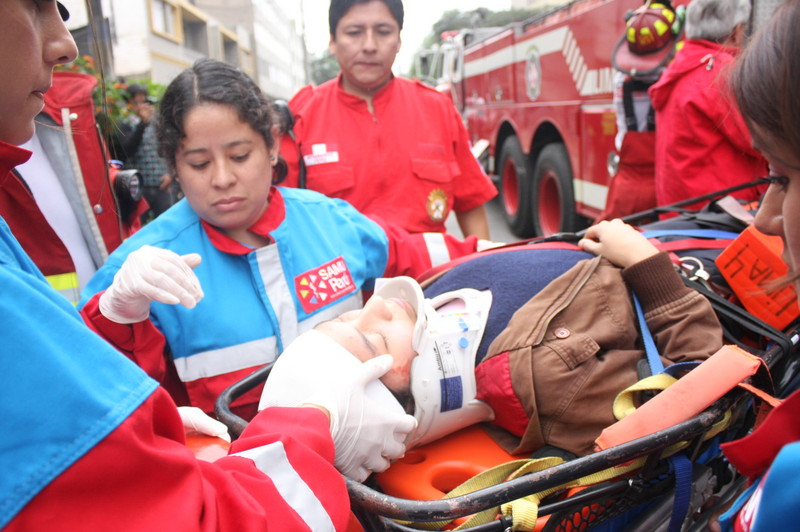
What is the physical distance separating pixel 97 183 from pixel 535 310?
80.2 inches

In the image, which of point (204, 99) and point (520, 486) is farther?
point (204, 99)

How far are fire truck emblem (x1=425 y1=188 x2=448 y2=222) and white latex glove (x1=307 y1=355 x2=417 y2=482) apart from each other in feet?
5.19

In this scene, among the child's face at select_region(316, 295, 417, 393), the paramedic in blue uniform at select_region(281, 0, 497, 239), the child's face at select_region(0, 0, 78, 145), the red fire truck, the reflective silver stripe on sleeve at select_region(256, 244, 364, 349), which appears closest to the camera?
the child's face at select_region(0, 0, 78, 145)

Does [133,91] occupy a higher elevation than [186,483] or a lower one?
higher

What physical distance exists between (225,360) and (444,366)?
676mm

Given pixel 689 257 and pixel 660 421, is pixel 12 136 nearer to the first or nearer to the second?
pixel 660 421

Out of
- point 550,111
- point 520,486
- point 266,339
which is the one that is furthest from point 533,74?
point 520,486

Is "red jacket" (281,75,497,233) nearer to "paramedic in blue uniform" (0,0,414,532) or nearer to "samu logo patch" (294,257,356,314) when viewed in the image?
"samu logo patch" (294,257,356,314)

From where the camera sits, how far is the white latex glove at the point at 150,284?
56.1 inches

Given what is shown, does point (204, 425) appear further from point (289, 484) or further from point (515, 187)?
point (515, 187)

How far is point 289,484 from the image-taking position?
3.41 ft

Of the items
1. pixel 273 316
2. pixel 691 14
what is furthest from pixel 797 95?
pixel 691 14

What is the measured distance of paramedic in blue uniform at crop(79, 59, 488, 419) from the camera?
1786 millimetres

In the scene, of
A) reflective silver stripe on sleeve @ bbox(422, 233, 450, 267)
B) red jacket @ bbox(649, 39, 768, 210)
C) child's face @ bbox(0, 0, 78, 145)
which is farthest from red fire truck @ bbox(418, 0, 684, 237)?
child's face @ bbox(0, 0, 78, 145)
